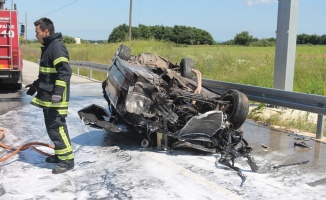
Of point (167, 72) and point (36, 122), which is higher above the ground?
point (167, 72)

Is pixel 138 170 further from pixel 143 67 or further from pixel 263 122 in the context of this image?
pixel 263 122

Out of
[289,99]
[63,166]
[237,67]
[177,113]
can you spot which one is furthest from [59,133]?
[237,67]

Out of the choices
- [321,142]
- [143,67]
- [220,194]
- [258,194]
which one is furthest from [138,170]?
[321,142]

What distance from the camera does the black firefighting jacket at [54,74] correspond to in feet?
15.3

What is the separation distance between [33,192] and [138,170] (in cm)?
129

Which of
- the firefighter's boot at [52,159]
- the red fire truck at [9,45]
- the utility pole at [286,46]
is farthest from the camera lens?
the red fire truck at [9,45]

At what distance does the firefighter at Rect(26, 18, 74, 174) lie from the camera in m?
4.67

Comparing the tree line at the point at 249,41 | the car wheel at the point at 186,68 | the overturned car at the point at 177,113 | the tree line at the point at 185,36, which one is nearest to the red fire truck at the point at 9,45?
the overturned car at the point at 177,113

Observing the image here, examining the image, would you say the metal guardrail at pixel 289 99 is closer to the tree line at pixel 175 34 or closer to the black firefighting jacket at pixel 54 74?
the black firefighting jacket at pixel 54 74

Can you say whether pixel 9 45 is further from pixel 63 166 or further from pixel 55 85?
pixel 63 166

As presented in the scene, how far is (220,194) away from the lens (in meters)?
4.03

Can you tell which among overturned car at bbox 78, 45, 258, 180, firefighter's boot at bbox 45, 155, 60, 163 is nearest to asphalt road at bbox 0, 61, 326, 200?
firefighter's boot at bbox 45, 155, 60, 163

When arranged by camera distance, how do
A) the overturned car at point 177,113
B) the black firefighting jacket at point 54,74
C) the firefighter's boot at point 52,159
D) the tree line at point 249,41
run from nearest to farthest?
the black firefighting jacket at point 54,74, the firefighter's boot at point 52,159, the overturned car at point 177,113, the tree line at point 249,41

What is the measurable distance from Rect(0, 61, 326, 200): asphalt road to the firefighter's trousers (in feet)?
0.82
